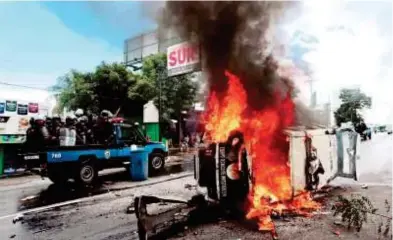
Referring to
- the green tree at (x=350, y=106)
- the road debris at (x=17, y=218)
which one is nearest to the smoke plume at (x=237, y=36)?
the road debris at (x=17, y=218)

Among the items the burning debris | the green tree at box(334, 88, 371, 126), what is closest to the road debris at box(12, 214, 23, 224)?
the burning debris

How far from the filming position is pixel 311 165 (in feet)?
26.0

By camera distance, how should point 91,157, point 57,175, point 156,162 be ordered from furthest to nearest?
1. point 156,162
2. point 91,157
3. point 57,175

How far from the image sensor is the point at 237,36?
7590mm

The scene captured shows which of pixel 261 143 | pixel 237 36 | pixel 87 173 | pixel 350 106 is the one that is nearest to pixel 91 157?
pixel 87 173

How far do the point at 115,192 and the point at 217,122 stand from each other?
436cm

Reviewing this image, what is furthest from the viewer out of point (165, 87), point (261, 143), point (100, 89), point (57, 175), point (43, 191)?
point (165, 87)

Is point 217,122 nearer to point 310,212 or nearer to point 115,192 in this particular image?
point 310,212

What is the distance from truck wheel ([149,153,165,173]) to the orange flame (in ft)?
21.6

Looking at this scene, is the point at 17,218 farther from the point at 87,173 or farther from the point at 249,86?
the point at 249,86

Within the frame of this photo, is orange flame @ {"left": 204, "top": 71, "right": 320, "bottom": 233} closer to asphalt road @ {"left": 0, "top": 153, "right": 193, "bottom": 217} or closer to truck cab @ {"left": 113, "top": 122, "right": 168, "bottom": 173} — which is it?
asphalt road @ {"left": 0, "top": 153, "right": 193, "bottom": 217}

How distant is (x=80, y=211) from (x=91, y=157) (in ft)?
14.0

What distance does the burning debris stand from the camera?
7.09m

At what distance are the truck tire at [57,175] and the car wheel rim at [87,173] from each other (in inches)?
21.4
